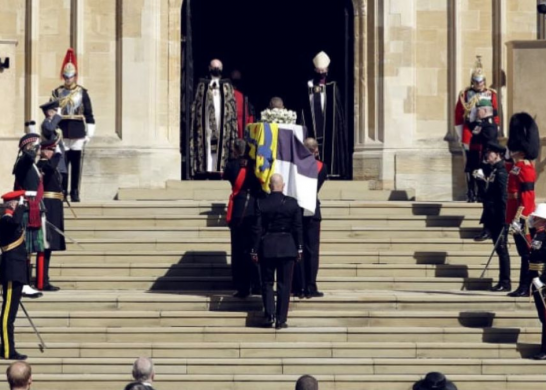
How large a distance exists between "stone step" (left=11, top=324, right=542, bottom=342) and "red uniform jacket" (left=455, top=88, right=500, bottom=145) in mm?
5358

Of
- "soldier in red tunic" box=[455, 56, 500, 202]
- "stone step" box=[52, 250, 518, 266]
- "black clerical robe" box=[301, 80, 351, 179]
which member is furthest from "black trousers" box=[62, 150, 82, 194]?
"soldier in red tunic" box=[455, 56, 500, 202]

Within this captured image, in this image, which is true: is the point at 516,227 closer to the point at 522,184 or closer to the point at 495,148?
the point at 522,184

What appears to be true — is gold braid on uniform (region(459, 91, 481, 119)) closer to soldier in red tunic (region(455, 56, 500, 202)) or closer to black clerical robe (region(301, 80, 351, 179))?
soldier in red tunic (region(455, 56, 500, 202))

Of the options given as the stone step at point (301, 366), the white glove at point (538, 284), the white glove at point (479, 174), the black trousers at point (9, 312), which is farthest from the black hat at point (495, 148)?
the black trousers at point (9, 312)

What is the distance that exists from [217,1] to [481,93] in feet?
27.7

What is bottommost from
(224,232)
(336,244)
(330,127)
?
(336,244)

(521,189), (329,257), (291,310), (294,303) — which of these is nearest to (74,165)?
(329,257)

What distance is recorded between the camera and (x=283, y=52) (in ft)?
109

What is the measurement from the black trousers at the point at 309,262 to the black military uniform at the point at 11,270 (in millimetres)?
2940

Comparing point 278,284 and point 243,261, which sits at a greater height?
point 243,261

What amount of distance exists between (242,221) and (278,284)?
1.13 meters

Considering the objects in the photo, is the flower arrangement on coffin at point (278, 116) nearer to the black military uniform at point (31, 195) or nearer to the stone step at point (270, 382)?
the black military uniform at point (31, 195)

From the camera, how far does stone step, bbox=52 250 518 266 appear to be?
22.6 metres

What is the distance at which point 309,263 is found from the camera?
2119 centimetres
